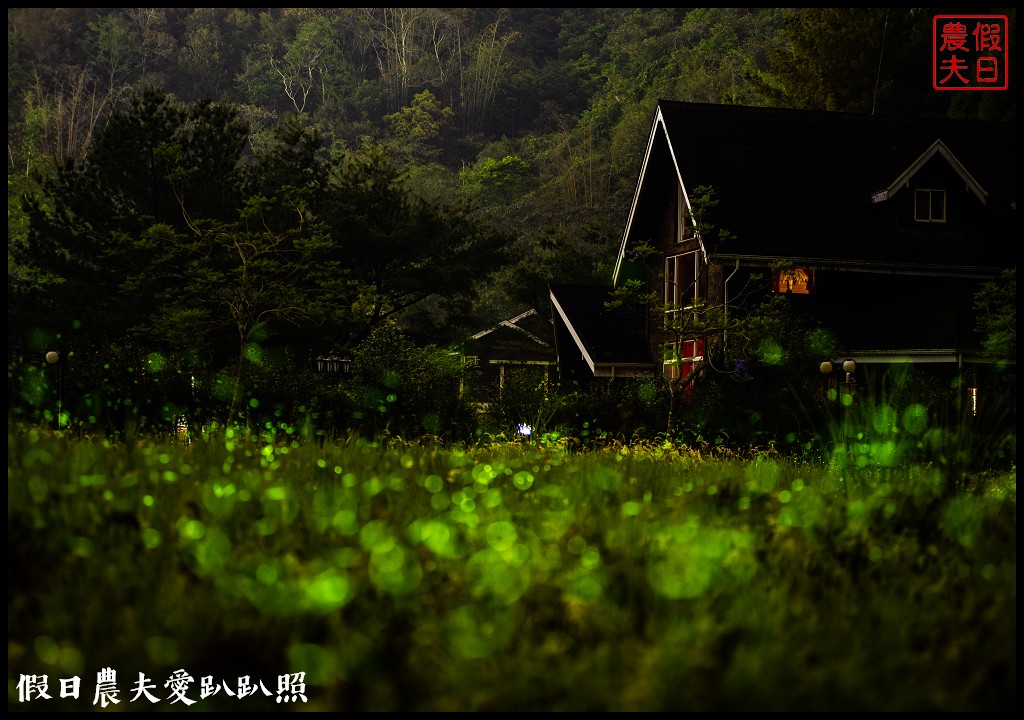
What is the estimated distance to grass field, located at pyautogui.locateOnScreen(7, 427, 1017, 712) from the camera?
3750 mm

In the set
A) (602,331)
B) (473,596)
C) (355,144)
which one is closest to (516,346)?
(602,331)

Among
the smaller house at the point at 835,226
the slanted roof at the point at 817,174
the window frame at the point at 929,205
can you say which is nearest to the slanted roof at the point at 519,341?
the smaller house at the point at 835,226

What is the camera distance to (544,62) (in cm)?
12569

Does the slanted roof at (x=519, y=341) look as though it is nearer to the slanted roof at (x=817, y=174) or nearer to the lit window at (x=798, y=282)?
the slanted roof at (x=817, y=174)

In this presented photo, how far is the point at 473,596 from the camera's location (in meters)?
4.49

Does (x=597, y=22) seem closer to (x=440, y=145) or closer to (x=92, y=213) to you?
(x=440, y=145)

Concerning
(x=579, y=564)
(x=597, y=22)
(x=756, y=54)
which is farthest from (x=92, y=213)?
(x=597, y=22)

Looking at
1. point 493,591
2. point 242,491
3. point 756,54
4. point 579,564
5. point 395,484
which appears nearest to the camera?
point 493,591

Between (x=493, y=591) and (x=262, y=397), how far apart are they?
13.6 metres

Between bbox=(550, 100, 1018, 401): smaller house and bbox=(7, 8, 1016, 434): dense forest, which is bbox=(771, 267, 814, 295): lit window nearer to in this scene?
bbox=(550, 100, 1018, 401): smaller house

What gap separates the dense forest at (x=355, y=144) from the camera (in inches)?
1120

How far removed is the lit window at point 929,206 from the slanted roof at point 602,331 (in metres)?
7.56

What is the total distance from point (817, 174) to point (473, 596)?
24.9 m

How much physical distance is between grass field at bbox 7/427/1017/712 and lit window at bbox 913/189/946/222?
22351mm
